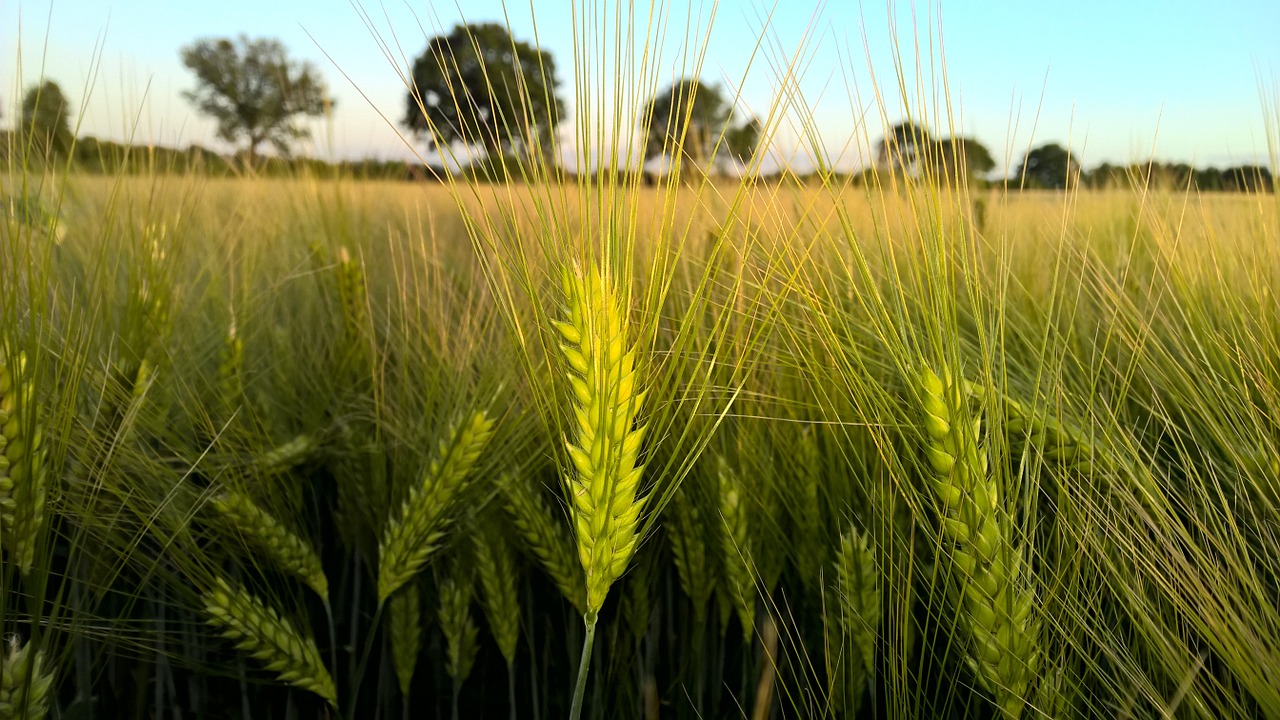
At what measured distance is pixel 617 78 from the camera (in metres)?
0.56

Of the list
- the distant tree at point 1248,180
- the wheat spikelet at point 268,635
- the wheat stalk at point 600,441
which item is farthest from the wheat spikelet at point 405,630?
the distant tree at point 1248,180

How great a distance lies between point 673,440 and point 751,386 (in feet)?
0.44

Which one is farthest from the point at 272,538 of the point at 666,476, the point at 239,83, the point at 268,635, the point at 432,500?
the point at 239,83

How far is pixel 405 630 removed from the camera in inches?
40.4

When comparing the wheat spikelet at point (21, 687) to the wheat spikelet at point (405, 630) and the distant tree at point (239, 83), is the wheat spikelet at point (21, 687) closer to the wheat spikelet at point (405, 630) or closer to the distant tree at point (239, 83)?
the wheat spikelet at point (405, 630)

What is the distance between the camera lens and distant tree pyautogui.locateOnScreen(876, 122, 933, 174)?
0.64m

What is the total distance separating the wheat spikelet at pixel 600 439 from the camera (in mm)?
581

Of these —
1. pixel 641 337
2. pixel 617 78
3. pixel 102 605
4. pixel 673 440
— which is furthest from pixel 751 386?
pixel 102 605

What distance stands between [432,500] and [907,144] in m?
0.64

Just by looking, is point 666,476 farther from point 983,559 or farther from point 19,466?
point 19,466

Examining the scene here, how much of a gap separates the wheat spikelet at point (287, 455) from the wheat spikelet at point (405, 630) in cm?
25

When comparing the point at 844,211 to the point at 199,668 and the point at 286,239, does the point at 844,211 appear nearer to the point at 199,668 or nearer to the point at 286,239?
the point at 199,668

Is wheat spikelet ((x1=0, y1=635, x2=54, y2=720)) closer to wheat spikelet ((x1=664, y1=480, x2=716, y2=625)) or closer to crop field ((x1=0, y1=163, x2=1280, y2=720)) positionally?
crop field ((x1=0, y1=163, x2=1280, y2=720))

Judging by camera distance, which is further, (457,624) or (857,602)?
(457,624)
